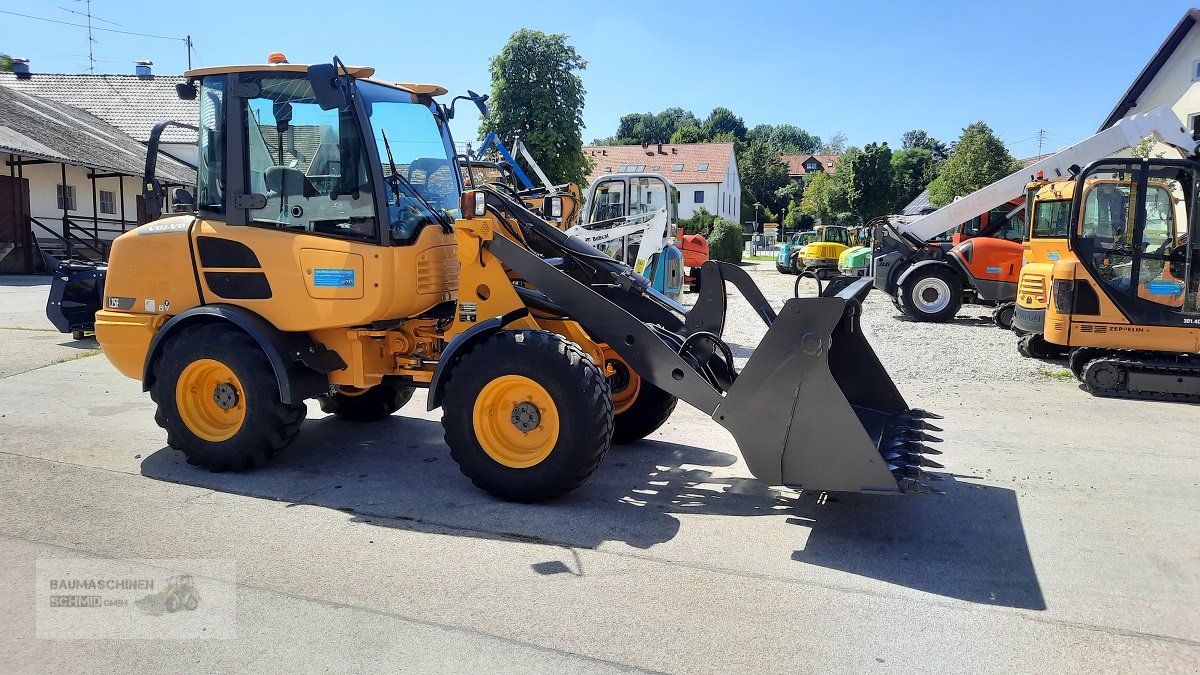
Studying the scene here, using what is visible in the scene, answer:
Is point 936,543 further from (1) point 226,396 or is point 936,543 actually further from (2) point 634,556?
(1) point 226,396

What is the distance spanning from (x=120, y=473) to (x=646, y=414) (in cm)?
387

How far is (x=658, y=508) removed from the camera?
17.7 feet

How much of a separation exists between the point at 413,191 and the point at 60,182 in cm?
2623

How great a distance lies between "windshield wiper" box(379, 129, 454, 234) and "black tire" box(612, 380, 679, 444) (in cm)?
196

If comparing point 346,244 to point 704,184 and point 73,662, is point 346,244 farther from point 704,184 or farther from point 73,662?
point 704,184

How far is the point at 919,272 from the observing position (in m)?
16.4

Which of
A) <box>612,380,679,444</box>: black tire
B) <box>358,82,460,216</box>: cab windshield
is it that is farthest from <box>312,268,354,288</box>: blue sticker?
<box>612,380,679,444</box>: black tire

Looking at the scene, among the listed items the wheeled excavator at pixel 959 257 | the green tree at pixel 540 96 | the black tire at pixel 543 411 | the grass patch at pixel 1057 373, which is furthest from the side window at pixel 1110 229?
the green tree at pixel 540 96

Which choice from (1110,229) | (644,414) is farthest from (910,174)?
(644,414)

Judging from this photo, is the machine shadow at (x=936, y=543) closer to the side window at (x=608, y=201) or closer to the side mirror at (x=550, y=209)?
the side mirror at (x=550, y=209)

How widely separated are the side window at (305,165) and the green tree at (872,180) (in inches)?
2063

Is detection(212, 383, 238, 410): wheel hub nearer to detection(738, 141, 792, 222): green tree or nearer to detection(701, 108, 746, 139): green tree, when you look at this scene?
detection(738, 141, 792, 222): green tree

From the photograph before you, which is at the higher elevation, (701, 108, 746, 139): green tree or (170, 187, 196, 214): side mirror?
(701, 108, 746, 139): green tree

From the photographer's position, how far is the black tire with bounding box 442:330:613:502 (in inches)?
199
